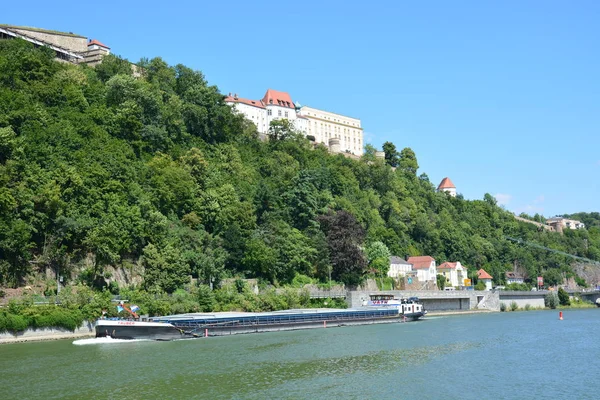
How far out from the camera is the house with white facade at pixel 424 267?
9875cm

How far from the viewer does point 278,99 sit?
415 ft

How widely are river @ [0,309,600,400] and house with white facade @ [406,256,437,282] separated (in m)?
46.3

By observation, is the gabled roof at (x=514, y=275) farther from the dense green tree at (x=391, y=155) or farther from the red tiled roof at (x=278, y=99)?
the red tiled roof at (x=278, y=99)

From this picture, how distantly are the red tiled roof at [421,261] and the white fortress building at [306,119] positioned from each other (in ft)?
102

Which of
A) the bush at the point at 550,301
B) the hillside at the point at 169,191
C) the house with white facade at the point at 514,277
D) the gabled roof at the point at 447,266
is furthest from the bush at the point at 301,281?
the house with white facade at the point at 514,277

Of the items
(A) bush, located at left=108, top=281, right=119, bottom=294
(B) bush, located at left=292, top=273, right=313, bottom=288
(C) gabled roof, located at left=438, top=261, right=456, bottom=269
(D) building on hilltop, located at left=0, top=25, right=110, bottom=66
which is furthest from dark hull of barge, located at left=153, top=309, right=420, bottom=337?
(D) building on hilltop, located at left=0, top=25, right=110, bottom=66

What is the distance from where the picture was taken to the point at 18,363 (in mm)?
35344

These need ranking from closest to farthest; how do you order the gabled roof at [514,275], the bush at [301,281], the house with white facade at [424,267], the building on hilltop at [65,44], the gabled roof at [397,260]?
1. the bush at [301,281]
2. the building on hilltop at [65,44]
3. the gabled roof at [397,260]
4. the house with white facade at [424,267]
5. the gabled roof at [514,275]

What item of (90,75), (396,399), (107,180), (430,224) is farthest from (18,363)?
(430,224)

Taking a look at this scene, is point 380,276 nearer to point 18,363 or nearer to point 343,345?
point 343,345

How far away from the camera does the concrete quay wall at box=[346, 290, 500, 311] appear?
252 ft

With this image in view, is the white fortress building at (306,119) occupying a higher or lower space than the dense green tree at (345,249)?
higher

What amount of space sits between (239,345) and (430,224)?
74.3 metres

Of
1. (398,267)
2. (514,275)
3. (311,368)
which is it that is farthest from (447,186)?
(311,368)
